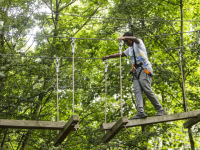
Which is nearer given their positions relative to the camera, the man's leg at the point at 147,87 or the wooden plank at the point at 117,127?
the wooden plank at the point at 117,127

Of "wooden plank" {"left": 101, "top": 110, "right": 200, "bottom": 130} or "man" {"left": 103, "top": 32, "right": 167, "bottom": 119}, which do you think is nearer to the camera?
"wooden plank" {"left": 101, "top": 110, "right": 200, "bottom": 130}

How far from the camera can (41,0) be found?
27.5ft

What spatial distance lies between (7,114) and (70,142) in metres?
1.89

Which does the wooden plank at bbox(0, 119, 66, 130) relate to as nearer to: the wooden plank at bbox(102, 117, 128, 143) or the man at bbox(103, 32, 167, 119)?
the wooden plank at bbox(102, 117, 128, 143)

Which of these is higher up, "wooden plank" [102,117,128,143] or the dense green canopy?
the dense green canopy

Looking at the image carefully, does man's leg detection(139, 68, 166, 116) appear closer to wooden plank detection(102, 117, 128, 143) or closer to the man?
the man

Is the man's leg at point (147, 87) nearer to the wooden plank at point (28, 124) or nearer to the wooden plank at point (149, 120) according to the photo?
the wooden plank at point (149, 120)

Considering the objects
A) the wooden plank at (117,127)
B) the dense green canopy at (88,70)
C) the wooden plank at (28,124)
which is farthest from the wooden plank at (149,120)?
the dense green canopy at (88,70)

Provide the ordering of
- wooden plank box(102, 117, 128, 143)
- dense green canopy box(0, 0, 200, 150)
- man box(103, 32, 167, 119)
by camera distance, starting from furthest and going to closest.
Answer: dense green canopy box(0, 0, 200, 150) < man box(103, 32, 167, 119) < wooden plank box(102, 117, 128, 143)

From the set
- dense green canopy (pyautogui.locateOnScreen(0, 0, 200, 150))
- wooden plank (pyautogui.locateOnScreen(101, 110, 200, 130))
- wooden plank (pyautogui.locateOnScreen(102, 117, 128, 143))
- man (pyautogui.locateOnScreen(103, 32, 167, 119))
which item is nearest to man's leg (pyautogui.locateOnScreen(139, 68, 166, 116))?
man (pyautogui.locateOnScreen(103, 32, 167, 119))

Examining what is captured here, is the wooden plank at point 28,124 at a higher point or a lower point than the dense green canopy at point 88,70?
lower

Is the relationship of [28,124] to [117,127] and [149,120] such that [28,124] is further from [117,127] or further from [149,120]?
[149,120]

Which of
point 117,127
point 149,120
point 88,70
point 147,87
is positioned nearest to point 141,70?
point 147,87

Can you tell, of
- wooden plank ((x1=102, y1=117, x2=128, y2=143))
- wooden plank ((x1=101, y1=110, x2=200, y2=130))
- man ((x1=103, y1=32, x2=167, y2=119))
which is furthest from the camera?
man ((x1=103, y1=32, x2=167, y2=119))
